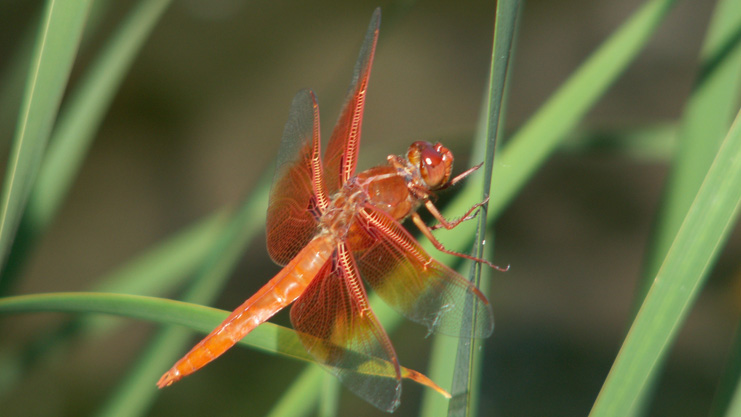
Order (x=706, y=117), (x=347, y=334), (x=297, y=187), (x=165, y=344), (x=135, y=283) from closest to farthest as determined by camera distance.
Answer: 1. (x=706, y=117)
2. (x=347, y=334)
3. (x=165, y=344)
4. (x=297, y=187)
5. (x=135, y=283)

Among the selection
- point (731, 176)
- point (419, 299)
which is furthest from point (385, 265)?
point (731, 176)

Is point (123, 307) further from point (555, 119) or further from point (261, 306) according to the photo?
point (555, 119)

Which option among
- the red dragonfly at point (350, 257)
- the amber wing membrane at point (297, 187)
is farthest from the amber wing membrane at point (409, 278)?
the amber wing membrane at point (297, 187)

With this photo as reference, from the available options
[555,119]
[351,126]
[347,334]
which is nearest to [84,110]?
[351,126]

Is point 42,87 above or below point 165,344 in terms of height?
above

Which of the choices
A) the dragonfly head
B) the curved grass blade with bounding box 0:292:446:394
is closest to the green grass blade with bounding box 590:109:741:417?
the curved grass blade with bounding box 0:292:446:394

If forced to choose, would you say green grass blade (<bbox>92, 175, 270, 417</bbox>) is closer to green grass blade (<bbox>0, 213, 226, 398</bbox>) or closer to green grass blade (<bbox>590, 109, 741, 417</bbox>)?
green grass blade (<bbox>0, 213, 226, 398</bbox>)
